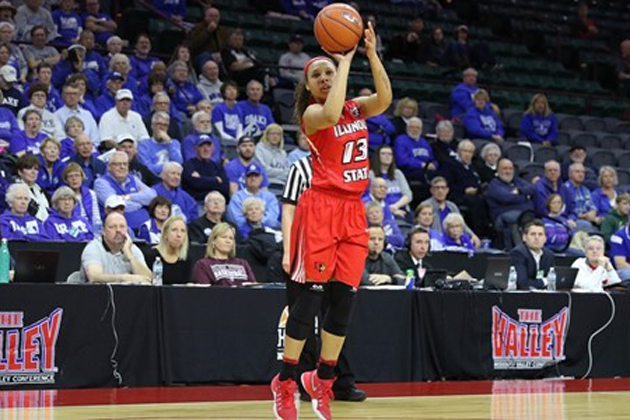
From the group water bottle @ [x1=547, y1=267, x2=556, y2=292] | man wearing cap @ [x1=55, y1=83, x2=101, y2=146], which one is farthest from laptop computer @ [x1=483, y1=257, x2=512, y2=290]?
man wearing cap @ [x1=55, y1=83, x2=101, y2=146]

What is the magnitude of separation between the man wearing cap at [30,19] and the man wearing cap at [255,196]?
338 centimetres

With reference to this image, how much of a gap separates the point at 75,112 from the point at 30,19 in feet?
6.78

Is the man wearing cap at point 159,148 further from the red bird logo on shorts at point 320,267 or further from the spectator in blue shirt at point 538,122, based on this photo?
the red bird logo on shorts at point 320,267

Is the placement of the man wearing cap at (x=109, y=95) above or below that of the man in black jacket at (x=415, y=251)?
above

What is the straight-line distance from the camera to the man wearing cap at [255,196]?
11.9 meters

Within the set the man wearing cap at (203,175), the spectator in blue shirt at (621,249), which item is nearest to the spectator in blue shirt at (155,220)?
the man wearing cap at (203,175)

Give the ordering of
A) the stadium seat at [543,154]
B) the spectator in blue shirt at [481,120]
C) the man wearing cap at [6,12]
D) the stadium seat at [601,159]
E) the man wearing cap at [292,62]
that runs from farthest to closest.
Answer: the stadium seat at [601,159], the stadium seat at [543,154], the spectator in blue shirt at [481,120], the man wearing cap at [292,62], the man wearing cap at [6,12]

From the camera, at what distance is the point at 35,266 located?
8.17 metres

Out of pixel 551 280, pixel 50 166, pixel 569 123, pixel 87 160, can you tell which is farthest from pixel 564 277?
pixel 569 123

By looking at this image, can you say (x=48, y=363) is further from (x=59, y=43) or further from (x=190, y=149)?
(x=59, y=43)

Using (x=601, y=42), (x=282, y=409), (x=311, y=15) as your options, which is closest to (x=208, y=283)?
(x=282, y=409)

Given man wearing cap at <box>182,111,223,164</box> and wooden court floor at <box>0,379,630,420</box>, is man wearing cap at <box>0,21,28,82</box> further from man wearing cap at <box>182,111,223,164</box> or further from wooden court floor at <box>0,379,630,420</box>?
wooden court floor at <box>0,379,630,420</box>

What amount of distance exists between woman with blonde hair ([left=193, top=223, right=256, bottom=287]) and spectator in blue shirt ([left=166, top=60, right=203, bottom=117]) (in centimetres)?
461

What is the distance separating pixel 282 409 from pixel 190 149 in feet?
23.7
